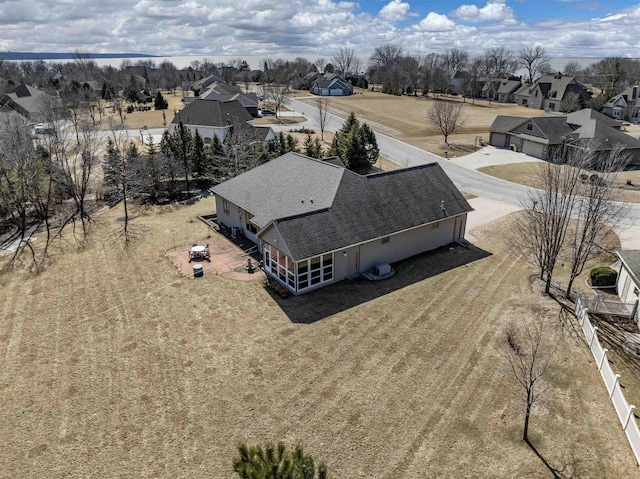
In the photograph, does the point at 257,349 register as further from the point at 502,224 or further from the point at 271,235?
the point at 502,224

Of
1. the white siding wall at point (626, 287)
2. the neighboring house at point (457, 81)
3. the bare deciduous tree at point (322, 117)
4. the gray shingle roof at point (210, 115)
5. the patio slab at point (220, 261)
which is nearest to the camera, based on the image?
the white siding wall at point (626, 287)

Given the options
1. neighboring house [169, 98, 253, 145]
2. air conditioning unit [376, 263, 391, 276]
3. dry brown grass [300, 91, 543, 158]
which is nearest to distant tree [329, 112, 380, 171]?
dry brown grass [300, 91, 543, 158]

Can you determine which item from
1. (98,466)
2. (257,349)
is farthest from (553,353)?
(98,466)

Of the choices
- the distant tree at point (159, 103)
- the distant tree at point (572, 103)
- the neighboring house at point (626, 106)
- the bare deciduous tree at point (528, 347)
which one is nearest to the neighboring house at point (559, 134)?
the distant tree at point (572, 103)

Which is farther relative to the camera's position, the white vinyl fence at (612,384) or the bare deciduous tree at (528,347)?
the bare deciduous tree at (528,347)

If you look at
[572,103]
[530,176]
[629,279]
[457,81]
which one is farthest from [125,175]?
[457,81]

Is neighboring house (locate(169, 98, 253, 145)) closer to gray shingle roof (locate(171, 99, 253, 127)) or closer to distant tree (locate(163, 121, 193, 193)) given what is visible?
gray shingle roof (locate(171, 99, 253, 127))

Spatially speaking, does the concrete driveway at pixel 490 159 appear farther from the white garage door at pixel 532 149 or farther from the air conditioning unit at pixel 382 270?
the air conditioning unit at pixel 382 270

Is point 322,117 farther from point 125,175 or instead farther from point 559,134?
point 125,175
